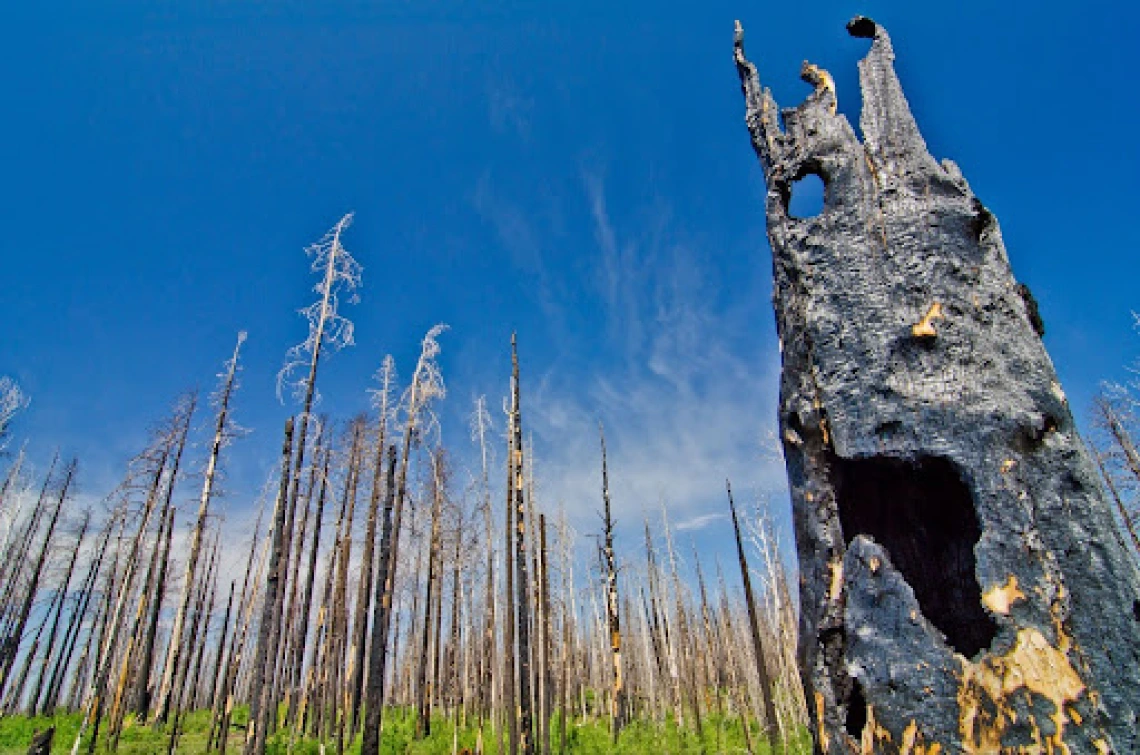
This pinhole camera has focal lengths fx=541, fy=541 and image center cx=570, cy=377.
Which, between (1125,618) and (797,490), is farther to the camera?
(797,490)

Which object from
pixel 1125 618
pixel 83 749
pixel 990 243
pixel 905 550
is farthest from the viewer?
pixel 83 749

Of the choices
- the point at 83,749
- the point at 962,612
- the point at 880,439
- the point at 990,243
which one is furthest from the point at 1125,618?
the point at 83,749

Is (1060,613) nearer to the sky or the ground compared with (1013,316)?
nearer to the ground

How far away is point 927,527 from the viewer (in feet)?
7.40

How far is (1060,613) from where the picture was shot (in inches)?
69.2

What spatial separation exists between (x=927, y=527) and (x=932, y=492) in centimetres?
16

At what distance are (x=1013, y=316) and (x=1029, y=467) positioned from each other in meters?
0.70

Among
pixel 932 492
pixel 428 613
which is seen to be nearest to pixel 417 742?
pixel 428 613

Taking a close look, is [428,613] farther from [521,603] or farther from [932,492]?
[932,492]

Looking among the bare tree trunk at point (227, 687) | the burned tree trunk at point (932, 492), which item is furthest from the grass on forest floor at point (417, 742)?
the burned tree trunk at point (932, 492)

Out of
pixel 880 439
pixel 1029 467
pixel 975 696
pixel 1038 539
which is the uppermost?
pixel 880 439

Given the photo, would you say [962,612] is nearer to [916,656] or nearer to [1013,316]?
[916,656]

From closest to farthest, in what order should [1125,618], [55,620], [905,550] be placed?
[1125,618]
[905,550]
[55,620]

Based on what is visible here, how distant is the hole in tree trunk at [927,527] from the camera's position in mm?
2068
